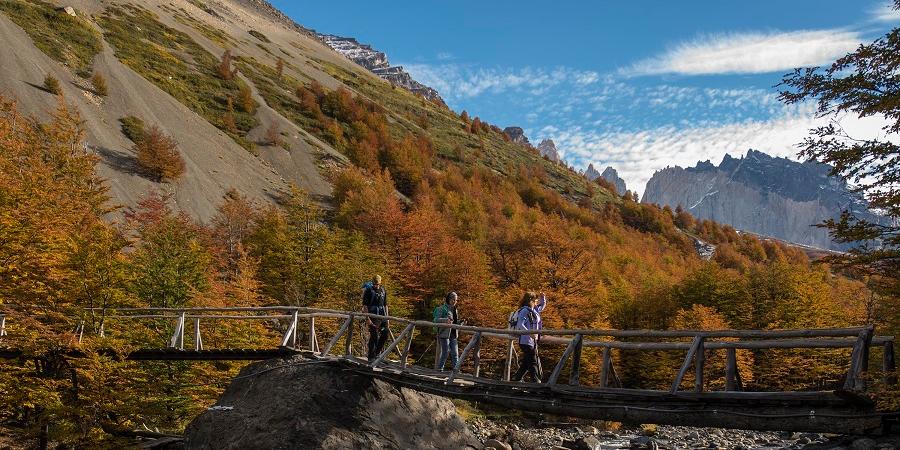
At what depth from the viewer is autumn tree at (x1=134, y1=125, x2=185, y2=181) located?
186 ft

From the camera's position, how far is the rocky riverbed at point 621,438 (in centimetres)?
3114

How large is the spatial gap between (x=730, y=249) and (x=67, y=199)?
12165 centimetres

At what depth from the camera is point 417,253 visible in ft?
171

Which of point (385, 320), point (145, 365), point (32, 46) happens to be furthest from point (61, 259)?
point (32, 46)

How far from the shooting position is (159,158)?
56.8 metres

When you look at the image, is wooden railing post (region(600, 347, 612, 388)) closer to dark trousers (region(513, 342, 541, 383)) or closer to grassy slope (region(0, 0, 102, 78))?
dark trousers (region(513, 342, 541, 383))

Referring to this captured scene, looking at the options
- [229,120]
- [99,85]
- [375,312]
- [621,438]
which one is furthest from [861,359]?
[229,120]

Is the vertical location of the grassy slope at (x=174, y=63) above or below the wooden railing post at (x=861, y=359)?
above

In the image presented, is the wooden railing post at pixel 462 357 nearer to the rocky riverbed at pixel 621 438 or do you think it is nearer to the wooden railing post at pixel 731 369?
the wooden railing post at pixel 731 369

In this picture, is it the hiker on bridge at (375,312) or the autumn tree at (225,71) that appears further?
the autumn tree at (225,71)

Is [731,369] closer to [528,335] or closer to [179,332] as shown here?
[528,335]

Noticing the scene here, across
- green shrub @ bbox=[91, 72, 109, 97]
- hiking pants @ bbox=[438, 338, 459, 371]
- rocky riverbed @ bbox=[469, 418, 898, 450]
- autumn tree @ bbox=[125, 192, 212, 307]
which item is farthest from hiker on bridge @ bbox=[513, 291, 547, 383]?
green shrub @ bbox=[91, 72, 109, 97]

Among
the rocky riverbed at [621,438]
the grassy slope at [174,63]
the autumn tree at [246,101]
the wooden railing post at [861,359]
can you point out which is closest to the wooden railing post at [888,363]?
the wooden railing post at [861,359]

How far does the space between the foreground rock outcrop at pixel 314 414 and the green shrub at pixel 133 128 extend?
54434 mm
